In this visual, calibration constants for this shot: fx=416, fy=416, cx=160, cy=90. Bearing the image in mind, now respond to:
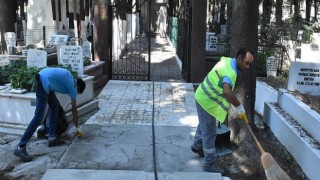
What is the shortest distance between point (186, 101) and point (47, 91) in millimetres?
4285

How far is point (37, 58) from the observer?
8.09m

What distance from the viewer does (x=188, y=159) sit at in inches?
233

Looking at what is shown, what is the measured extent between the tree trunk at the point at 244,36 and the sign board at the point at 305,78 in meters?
0.98

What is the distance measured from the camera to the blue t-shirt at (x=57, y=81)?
5.84 meters

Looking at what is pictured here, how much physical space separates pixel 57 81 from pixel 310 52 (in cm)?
896

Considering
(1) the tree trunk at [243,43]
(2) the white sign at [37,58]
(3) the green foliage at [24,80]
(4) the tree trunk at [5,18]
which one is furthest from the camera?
(4) the tree trunk at [5,18]

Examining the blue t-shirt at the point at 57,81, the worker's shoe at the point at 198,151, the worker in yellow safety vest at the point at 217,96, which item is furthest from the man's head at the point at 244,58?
the blue t-shirt at the point at 57,81

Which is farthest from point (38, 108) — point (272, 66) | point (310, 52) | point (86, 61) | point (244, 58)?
point (310, 52)

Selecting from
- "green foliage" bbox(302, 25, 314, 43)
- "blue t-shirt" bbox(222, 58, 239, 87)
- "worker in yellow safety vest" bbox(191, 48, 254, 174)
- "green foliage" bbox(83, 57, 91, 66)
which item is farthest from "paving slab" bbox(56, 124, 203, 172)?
"green foliage" bbox(302, 25, 314, 43)

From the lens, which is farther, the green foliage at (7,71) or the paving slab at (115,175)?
the green foliage at (7,71)

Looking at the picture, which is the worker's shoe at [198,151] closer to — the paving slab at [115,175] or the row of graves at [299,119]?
the paving slab at [115,175]

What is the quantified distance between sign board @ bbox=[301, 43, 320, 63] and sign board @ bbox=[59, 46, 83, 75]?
6.82 meters

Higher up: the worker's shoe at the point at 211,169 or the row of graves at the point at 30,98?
the row of graves at the point at 30,98

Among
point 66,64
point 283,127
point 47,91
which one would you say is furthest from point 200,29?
point 47,91
